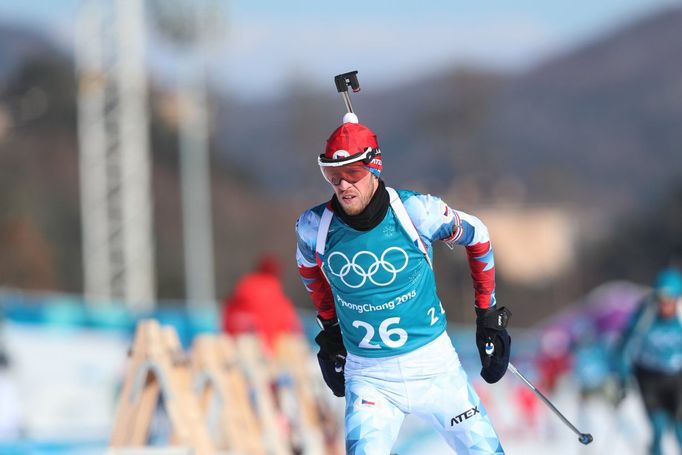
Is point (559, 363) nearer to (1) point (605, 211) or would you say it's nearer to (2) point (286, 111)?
(2) point (286, 111)

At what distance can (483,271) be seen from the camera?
668 centimetres

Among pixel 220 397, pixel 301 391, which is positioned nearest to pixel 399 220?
pixel 220 397

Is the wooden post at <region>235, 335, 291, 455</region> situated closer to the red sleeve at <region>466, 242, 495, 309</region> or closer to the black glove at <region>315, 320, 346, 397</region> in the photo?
the black glove at <region>315, 320, 346, 397</region>

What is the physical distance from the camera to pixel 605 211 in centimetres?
11100

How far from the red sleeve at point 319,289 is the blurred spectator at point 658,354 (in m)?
6.24

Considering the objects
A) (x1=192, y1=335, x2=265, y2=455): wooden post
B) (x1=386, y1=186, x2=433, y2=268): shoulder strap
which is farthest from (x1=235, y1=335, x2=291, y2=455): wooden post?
(x1=386, y1=186, x2=433, y2=268): shoulder strap

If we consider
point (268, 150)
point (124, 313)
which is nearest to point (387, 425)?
point (124, 313)

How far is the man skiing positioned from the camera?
6.26 meters

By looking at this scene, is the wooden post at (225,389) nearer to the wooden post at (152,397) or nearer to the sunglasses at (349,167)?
the wooden post at (152,397)

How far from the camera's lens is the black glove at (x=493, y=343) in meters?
6.64

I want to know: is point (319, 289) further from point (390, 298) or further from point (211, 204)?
point (211, 204)

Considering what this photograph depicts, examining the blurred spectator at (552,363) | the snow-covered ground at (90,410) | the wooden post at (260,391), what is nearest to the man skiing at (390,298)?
the wooden post at (260,391)

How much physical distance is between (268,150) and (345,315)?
115241 millimetres

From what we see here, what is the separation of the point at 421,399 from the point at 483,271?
784mm
